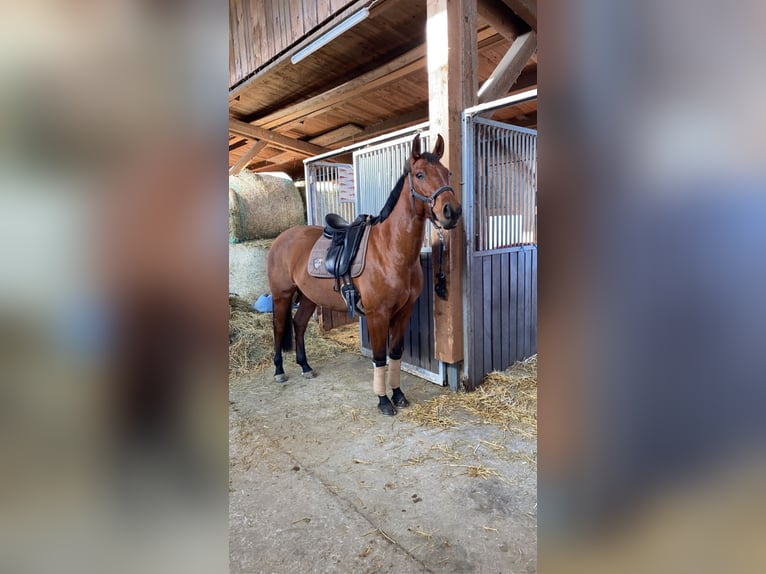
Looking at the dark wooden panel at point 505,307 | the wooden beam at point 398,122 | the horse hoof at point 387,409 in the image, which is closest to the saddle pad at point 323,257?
the horse hoof at point 387,409

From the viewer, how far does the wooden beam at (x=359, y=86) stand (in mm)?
3760

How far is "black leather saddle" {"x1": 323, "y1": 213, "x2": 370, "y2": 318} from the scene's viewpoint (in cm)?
256

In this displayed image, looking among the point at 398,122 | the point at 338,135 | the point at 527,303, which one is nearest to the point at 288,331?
the point at 527,303

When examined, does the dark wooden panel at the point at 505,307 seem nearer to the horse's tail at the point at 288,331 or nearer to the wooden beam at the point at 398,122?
the horse's tail at the point at 288,331

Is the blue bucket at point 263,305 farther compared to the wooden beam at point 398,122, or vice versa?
the wooden beam at point 398,122

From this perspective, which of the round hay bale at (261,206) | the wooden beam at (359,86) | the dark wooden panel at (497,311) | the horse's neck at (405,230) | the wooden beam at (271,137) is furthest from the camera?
the wooden beam at (271,137)

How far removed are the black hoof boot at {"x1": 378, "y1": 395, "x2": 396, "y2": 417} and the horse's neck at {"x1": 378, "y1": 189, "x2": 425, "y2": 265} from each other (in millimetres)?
882

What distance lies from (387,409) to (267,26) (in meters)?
3.58

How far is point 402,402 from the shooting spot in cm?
252

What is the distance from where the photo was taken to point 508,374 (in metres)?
2.86

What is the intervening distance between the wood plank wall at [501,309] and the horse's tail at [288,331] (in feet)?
5.02

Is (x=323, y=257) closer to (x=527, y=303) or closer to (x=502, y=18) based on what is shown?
(x=527, y=303)
